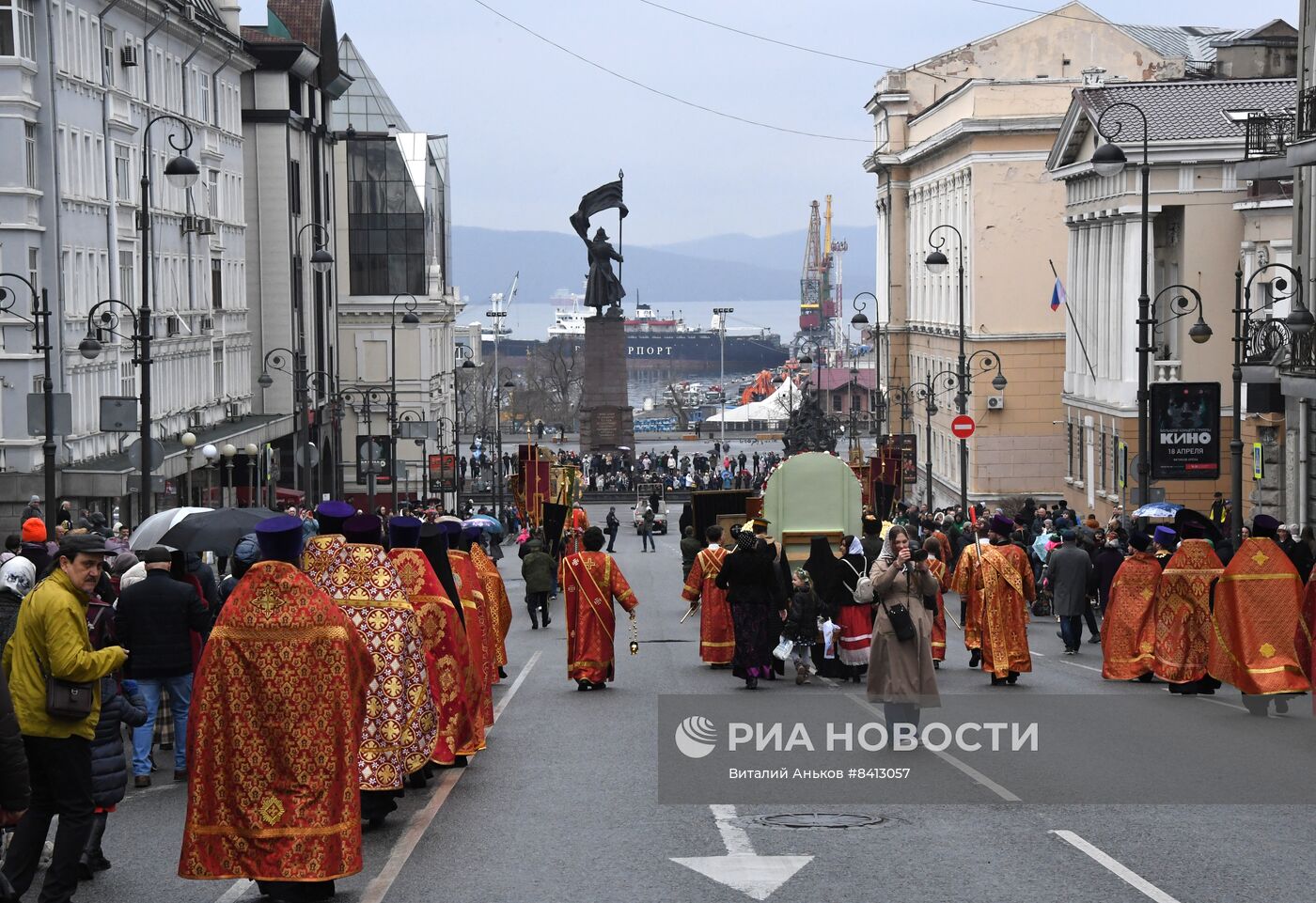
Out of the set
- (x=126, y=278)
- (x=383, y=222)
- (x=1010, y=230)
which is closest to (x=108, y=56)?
(x=126, y=278)

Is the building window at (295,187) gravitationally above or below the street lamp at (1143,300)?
above

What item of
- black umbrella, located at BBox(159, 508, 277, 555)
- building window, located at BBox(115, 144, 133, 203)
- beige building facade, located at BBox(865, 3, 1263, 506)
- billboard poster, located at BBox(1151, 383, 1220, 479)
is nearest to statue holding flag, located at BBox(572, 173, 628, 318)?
beige building facade, located at BBox(865, 3, 1263, 506)

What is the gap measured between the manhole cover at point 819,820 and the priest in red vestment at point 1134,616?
8.25 metres

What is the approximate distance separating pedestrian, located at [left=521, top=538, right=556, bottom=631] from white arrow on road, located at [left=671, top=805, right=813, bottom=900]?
20.0 meters

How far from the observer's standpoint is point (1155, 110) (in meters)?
51.2

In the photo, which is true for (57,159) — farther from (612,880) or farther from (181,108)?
(612,880)

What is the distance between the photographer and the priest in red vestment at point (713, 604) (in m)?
22.0

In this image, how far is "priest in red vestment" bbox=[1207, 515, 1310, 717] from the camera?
1736 centimetres

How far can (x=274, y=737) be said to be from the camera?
31.9 feet

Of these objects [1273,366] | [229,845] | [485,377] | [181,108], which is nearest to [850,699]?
[229,845]

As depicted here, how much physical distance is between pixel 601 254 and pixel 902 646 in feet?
280

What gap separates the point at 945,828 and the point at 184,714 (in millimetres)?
5424

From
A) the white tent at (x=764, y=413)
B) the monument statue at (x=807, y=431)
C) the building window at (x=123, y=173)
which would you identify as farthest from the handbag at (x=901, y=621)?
the white tent at (x=764, y=413)

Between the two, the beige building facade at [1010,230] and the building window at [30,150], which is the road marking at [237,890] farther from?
the beige building facade at [1010,230]
